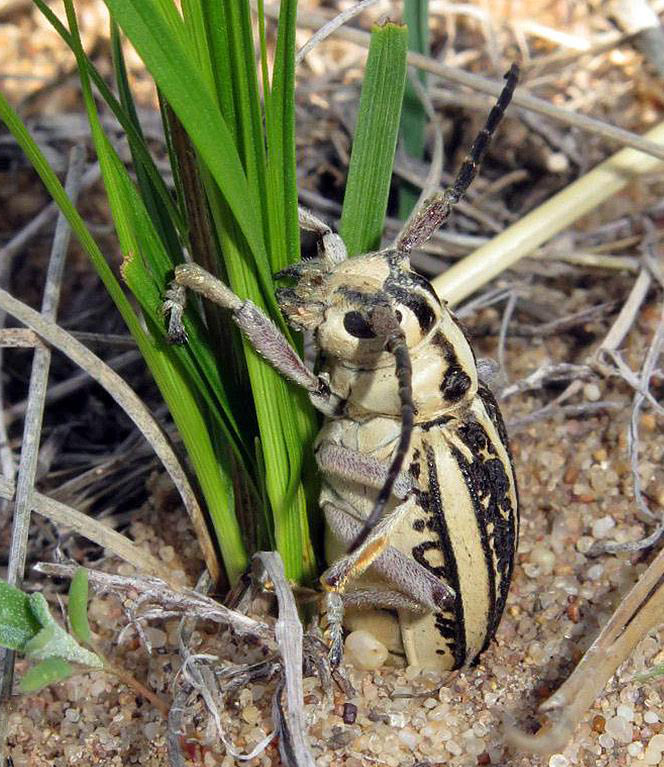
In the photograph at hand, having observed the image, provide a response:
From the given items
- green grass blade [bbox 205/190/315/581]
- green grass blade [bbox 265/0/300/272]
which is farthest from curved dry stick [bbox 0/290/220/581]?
green grass blade [bbox 265/0/300/272]

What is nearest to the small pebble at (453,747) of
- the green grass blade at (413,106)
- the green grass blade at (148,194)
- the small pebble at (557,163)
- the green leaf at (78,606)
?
the green leaf at (78,606)

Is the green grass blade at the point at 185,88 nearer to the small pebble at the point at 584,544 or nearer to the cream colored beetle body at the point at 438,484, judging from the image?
the cream colored beetle body at the point at 438,484

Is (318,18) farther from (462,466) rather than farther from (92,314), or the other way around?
(462,466)

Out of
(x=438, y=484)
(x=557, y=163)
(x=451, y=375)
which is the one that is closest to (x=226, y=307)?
(x=451, y=375)

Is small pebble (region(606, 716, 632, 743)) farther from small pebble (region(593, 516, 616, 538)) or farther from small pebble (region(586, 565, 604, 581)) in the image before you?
small pebble (region(593, 516, 616, 538))

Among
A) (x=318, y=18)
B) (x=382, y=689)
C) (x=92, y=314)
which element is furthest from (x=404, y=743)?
(x=318, y=18)

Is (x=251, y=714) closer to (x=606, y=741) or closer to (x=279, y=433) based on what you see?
(x=279, y=433)
